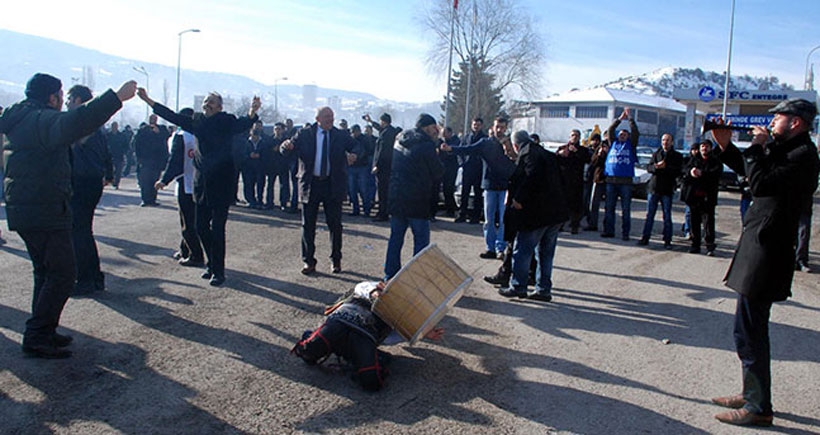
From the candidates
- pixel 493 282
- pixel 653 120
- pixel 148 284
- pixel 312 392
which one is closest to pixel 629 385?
pixel 312 392

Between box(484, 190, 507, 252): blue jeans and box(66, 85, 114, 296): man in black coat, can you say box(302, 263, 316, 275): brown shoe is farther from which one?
box(484, 190, 507, 252): blue jeans

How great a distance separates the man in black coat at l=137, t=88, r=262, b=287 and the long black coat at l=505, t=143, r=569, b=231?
2.99 m

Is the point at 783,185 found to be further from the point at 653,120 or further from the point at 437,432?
the point at 653,120

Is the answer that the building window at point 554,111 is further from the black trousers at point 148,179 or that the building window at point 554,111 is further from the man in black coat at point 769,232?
the man in black coat at point 769,232

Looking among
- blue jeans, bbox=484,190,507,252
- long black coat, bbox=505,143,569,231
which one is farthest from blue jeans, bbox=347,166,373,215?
long black coat, bbox=505,143,569,231

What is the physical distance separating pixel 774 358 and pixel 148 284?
6.35 metres

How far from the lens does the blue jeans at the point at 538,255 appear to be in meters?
6.89

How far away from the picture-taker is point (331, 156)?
25.4 feet

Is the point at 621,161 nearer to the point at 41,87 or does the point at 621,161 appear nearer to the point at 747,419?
the point at 747,419

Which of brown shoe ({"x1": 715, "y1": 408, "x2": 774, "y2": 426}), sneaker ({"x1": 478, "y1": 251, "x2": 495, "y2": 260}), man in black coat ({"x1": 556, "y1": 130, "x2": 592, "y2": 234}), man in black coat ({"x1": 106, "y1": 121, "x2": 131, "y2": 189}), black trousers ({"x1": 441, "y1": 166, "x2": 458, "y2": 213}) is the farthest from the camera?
man in black coat ({"x1": 106, "y1": 121, "x2": 131, "y2": 189})

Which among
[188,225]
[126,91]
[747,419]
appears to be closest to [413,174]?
[188,225]

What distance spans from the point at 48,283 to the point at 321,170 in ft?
11.9

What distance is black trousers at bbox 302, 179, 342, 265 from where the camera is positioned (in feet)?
25.5

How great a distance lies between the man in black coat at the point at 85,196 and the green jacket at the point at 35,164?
1.81 meters
